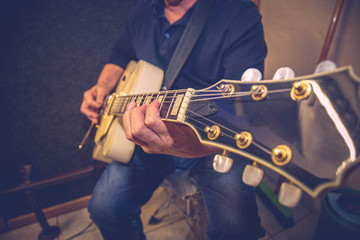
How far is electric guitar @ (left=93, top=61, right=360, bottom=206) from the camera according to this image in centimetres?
38

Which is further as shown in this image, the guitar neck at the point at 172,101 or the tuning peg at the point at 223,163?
the guitar neck at the point at 172,101

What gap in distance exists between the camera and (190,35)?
103cm

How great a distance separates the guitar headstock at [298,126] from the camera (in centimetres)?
37

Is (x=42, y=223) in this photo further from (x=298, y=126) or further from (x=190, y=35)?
(x=298, y=126)

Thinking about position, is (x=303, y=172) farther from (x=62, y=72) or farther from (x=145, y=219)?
(x=62, y=72)

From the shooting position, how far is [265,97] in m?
0.50

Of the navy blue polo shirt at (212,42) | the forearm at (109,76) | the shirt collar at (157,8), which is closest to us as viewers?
the navy blue polo shirt at (212,42)

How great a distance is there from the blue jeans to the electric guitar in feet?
1.46

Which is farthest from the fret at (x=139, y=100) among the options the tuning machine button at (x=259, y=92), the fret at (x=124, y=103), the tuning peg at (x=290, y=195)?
the tuning peg at (x=290, y=195)

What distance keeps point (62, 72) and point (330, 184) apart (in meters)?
1.70

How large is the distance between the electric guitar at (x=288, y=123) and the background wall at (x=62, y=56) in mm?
1209

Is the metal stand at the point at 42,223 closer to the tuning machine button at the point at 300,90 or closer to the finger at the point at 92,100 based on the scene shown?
the finger at the point at 92,100

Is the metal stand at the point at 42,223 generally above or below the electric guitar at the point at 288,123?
below

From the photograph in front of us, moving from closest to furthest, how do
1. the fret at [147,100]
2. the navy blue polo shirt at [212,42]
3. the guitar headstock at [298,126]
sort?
1. the guitar headstock at [298,126]
2. the fret at [147,100]
3. the navy blue polo shirt at [212,42]
